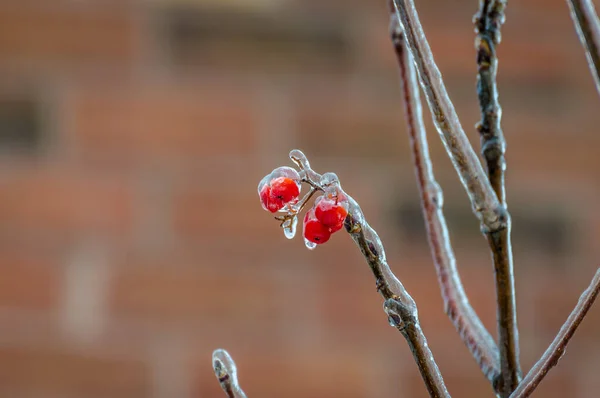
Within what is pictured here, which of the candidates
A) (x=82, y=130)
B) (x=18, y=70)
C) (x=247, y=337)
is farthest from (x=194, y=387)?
(x=18, y=70)

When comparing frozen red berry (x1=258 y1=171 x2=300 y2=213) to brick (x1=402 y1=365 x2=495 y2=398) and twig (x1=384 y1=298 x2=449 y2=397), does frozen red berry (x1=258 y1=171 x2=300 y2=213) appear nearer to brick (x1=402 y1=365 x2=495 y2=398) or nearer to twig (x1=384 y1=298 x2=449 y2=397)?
twig (x1=384 y1=298 x2=449 y2=397)

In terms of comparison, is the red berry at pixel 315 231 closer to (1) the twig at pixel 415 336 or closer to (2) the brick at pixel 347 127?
(1) the twig at pixel 415 336

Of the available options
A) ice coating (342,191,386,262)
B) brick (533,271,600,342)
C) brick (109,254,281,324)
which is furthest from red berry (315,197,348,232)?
Result: brick (533,271,600,342)

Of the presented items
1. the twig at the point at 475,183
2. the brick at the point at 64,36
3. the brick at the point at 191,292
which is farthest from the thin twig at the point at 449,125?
the brick at the point at 64,36

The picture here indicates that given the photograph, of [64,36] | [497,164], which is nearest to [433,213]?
[497,164]

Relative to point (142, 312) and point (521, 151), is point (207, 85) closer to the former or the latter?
point (142, 312)

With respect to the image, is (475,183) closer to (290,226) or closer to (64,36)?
(290,226)

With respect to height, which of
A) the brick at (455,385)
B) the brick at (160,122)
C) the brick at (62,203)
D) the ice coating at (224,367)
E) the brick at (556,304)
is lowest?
the brick at (455,385)
